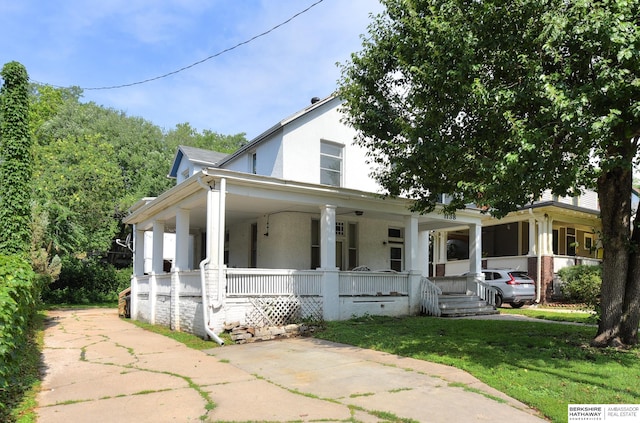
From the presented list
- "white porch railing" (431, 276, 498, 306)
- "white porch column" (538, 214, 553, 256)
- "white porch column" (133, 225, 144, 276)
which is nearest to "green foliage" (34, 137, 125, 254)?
"white porch column" (133, 225, 144, 276)

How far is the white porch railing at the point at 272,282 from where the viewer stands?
473 inches

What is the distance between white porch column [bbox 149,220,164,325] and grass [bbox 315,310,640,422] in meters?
6.58

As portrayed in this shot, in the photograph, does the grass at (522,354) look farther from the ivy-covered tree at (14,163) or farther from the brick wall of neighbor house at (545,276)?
the brick wall of neighbor house at (545,276)

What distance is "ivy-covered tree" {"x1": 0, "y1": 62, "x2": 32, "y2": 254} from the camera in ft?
43.2

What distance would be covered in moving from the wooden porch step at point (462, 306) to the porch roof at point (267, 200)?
2.82m

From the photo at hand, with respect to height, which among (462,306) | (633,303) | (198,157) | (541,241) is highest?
(198,157)

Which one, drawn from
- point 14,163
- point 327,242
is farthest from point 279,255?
point 14,163

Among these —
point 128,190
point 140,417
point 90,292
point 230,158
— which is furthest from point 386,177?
point 128,190

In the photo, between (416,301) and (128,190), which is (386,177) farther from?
(128,190)

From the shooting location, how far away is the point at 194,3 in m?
12.5

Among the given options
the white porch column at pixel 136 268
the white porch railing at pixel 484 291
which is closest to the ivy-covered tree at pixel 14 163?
the white porch column at pixel 136 268

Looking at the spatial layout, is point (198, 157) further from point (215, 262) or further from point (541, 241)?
point (541, 241)

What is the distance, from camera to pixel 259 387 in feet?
22.7

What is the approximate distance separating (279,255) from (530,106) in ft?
31.7
